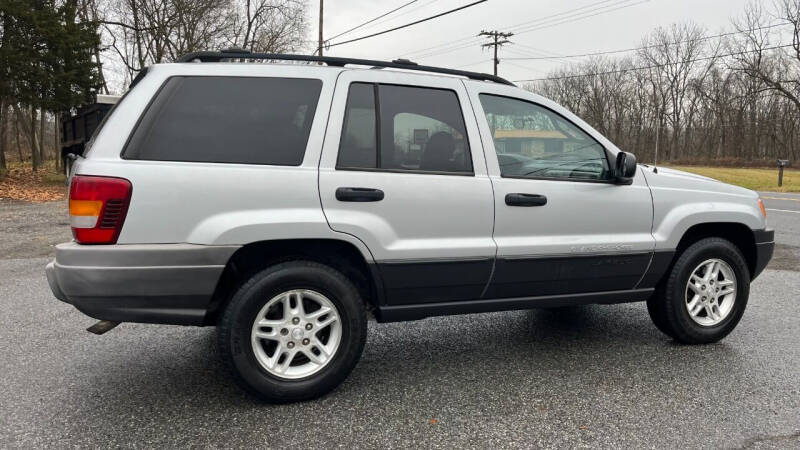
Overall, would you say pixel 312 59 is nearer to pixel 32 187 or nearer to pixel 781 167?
pixel 32 187

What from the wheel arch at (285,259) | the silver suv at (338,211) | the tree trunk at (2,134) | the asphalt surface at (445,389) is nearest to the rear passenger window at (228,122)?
the silver suv at (338,211)

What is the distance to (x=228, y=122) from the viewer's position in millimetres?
2930

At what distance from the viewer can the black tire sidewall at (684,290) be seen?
3854mm

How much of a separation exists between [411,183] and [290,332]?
106cm

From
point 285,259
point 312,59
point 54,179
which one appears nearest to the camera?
point 285,259

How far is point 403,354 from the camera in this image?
3828 millimetres

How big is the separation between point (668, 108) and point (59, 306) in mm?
60312

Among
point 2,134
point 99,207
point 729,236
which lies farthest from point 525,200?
point 2,134

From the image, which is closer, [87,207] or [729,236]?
[87,207]

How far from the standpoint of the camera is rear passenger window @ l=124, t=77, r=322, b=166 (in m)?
2.81

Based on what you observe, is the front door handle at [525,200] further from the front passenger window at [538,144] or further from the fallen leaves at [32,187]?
the fallen leaves at [32,187]

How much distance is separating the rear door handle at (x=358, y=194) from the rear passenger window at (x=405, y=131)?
0.14 m

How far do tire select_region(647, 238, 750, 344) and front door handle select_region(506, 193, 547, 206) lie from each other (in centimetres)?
124

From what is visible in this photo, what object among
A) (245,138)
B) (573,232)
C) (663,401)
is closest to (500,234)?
(573,232)
